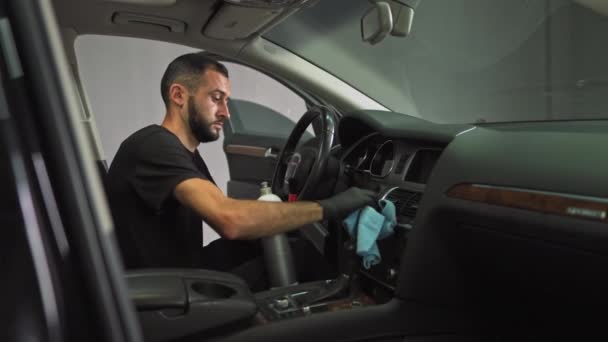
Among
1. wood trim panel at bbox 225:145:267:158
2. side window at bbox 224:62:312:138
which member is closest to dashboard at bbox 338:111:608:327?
wood trim panel at bbox 225:145:267:158

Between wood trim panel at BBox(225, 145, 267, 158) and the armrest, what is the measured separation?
5.28 ft

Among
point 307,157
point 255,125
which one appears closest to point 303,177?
point 307,157

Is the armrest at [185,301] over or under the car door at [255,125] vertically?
under

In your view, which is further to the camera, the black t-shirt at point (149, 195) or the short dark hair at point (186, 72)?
the short dark hair at point (186, 72)

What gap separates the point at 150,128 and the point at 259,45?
0.72m

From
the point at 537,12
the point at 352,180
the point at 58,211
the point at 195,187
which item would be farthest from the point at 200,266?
the point at 537,12

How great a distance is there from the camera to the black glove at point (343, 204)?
1542 millimetres

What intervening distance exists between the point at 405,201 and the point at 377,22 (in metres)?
0.61

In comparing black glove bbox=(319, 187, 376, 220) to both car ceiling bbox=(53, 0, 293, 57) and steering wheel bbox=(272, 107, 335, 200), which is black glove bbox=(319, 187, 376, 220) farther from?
car ceiling bbox=(53, 0, 293, 57)

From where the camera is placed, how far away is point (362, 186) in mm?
1817

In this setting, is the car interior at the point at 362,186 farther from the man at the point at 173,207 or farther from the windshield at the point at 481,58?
the man at the point at 173,207

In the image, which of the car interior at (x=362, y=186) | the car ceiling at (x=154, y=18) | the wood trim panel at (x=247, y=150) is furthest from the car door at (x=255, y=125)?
the car interior at (x=362, y=186)

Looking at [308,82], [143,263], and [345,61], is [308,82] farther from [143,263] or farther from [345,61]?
[143,263]

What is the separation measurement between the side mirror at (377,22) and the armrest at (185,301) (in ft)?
3.10
